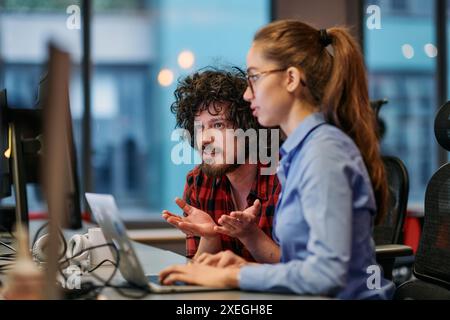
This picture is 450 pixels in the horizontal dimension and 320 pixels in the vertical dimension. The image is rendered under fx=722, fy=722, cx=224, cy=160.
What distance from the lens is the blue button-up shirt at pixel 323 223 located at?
134cm

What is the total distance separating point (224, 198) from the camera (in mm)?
2277

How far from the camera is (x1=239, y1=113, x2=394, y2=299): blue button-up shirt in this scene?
1.34 meters

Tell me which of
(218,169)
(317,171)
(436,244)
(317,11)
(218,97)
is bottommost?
(436,244)

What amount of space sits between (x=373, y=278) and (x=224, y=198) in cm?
84

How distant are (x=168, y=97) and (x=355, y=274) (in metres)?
3.64

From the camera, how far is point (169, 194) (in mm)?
4949

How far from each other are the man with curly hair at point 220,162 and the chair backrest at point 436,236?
0.52 meters

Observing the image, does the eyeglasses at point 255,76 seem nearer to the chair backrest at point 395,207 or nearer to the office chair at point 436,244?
the office chair at point 436,244

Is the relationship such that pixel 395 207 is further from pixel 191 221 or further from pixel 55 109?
pixel 55 109

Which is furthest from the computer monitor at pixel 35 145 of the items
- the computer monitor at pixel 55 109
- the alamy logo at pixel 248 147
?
the alamy logo at pixel 248 147

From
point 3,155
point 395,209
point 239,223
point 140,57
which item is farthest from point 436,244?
point 140,57

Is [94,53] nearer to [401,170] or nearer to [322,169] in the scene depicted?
[401,170]

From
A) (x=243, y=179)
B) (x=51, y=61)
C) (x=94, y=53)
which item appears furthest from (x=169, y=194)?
(x=51, y=61)

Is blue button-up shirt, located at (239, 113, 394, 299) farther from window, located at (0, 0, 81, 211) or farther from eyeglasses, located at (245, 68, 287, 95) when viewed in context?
window, located at (0, 0, 81, 211)
